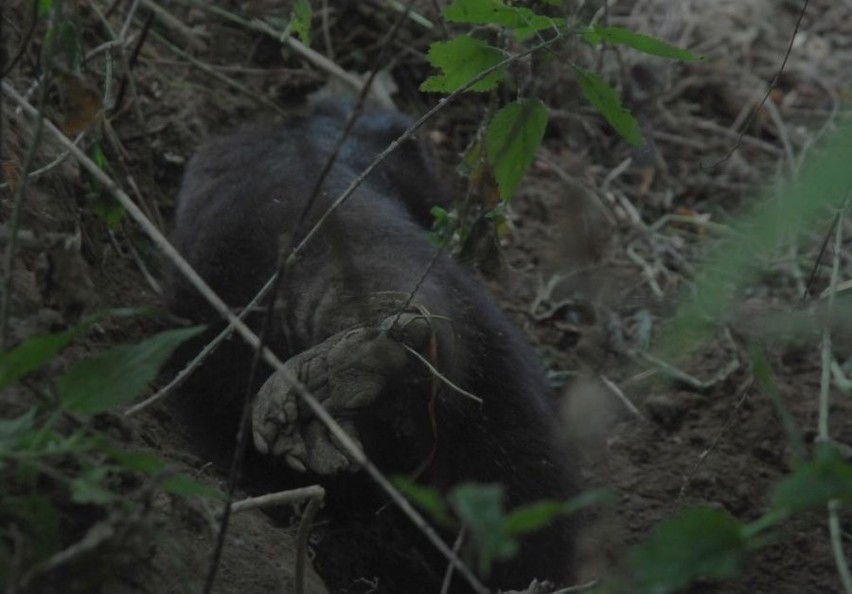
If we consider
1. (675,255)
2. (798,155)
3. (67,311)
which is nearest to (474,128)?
(675,255)

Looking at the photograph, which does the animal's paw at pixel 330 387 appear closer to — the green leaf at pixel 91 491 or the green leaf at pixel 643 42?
the green leaf at pixel 643 42

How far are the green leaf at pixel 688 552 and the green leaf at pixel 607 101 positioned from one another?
1.07 metres

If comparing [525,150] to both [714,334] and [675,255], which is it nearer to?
[714,334]

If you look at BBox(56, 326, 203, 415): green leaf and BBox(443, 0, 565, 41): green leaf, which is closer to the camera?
BBox(56, 326, 203, 415): green leaf

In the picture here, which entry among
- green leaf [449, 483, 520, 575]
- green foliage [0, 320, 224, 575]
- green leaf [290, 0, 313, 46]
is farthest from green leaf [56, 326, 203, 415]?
green leaf [290, 0, 313, 46]

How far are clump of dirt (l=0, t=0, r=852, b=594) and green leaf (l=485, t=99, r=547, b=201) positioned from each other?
38 cm

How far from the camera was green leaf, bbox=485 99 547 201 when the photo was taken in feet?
6.86

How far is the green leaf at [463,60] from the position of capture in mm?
2047

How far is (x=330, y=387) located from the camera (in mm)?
2248

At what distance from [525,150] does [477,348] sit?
647 millimetres

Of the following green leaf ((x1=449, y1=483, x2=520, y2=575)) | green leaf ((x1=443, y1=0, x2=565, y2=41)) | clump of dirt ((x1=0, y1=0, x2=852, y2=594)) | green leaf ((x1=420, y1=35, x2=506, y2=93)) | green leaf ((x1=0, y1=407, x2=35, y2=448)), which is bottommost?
clump of dirt ((x1=0, y1=0, x2=852, y2=594))

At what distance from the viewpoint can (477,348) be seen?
264 centimetres

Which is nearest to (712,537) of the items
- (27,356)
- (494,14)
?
(27,356)

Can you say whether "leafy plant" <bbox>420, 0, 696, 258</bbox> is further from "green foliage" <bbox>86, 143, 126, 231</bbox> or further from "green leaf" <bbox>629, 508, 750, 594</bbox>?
"green leaf" <bbox>629, 508, 750, 594</bbox>
